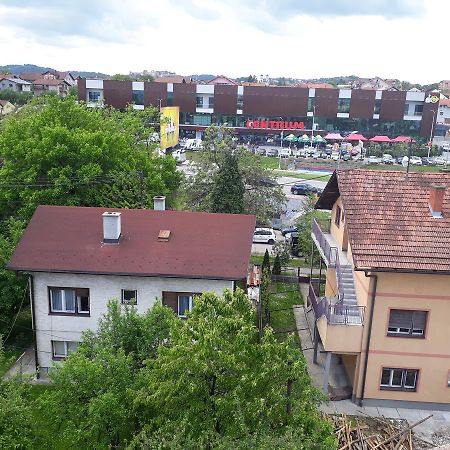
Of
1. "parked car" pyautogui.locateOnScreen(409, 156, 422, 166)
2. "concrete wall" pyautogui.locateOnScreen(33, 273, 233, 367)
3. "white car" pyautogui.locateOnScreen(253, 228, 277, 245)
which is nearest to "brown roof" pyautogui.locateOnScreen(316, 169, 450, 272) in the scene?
"concrete wall" pyautogui.locateOnScreen(33, 273, 233, 367)

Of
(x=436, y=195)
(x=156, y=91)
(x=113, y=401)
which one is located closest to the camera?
(x=113, y=401)

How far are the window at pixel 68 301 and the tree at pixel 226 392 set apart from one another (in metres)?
9.89

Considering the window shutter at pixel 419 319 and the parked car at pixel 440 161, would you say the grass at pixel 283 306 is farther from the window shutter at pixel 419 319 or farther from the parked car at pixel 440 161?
the parked car at pixel 440 161

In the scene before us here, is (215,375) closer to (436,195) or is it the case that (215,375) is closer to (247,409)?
(247,409)

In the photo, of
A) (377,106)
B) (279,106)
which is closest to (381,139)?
(377,106)

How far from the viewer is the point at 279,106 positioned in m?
102

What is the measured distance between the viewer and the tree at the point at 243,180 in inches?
1596

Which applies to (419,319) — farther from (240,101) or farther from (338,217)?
(240,101)

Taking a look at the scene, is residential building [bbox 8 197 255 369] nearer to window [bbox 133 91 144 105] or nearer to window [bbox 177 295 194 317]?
window [bbox 177 295 194 317]

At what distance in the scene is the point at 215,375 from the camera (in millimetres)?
11195

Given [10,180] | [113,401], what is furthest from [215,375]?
[10,180]

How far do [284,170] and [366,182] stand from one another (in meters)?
55.7

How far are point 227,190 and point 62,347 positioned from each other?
739 inches

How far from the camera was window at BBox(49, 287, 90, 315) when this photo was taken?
68.9ft
